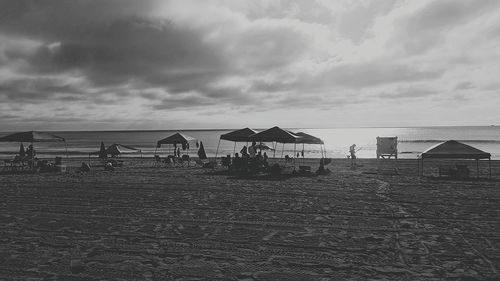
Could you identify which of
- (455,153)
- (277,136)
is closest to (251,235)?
(277,136)

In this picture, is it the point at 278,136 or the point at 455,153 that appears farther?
the point at 278,136

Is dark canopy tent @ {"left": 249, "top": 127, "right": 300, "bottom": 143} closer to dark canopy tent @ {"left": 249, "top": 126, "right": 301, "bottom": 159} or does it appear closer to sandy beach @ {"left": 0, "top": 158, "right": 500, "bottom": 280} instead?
dark canopy tent @ {"left": 249, "top": 126, "right": 301, "bottom": 159}

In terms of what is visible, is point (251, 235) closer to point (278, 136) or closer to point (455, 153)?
point (278, 136)

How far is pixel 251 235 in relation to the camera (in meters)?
6.56

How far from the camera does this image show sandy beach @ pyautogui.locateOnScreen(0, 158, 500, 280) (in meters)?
4.84

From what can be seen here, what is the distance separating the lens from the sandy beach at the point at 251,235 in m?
4.84

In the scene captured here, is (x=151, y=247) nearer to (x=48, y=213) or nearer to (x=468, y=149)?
(x=48, y=213)

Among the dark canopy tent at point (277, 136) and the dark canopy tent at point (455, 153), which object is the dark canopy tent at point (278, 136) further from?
the dark canopy tent at point (455, 153)

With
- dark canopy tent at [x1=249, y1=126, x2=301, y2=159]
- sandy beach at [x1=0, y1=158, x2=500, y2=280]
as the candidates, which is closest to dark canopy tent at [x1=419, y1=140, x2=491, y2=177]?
sandy beach at [x1=0, y1=158, x2=500, y2=280]

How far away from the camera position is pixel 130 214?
8.35m

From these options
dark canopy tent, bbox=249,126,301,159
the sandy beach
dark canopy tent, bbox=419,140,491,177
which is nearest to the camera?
the sandy beach

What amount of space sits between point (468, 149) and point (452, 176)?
4.76 feet

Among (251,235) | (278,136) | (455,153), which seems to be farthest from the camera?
(278,136)

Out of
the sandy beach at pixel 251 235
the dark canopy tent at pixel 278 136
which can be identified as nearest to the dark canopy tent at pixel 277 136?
the dark canopy tent at pixel 278 136
